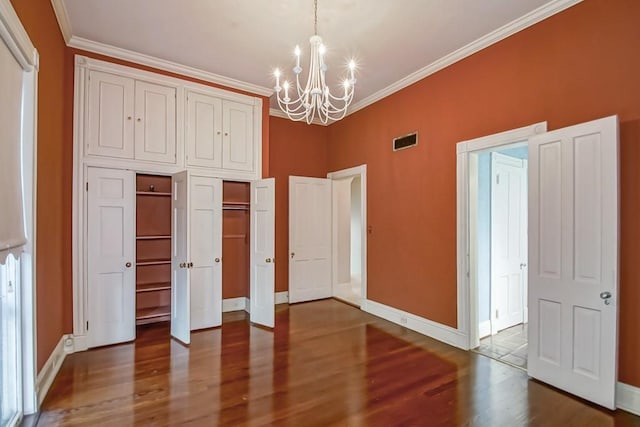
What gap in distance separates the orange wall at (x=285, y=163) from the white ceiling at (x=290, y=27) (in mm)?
1702

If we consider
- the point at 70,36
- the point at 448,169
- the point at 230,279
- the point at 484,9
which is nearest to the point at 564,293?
the point at 448,169

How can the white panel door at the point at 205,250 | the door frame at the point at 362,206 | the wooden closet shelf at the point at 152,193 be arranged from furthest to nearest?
the door frame at the point at 362,206 → the white panel door at the point at 205,250 → the wooden closet shelf at the point at 152,193

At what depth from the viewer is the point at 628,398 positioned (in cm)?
237

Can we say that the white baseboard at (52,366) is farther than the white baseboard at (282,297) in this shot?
No

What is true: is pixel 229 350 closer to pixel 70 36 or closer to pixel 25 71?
pixel 25 71

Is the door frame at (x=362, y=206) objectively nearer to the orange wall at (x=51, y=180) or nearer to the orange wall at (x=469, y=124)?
the orange wall at (x=469, y=124)

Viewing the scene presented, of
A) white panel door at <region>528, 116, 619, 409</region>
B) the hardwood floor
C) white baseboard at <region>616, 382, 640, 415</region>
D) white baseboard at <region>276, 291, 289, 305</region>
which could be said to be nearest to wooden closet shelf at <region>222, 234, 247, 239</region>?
white baseboard at <region>276, 291, 289, 305</region>

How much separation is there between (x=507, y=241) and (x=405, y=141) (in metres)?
1.92

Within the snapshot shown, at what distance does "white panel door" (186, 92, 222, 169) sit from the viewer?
13.6 ft

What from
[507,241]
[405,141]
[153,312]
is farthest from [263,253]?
[507,241]

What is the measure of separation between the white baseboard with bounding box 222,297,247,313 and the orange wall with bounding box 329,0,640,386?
2.04 metres

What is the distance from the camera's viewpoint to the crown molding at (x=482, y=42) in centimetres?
277

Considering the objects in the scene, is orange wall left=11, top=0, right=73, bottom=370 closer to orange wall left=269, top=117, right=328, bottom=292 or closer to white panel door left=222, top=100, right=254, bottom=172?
white panel door left=222, top=100, right=254, bottom=172

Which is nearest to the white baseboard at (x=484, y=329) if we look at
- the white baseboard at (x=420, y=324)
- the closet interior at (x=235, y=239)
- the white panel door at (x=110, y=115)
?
the white baseboard at (x=420, y=324)
